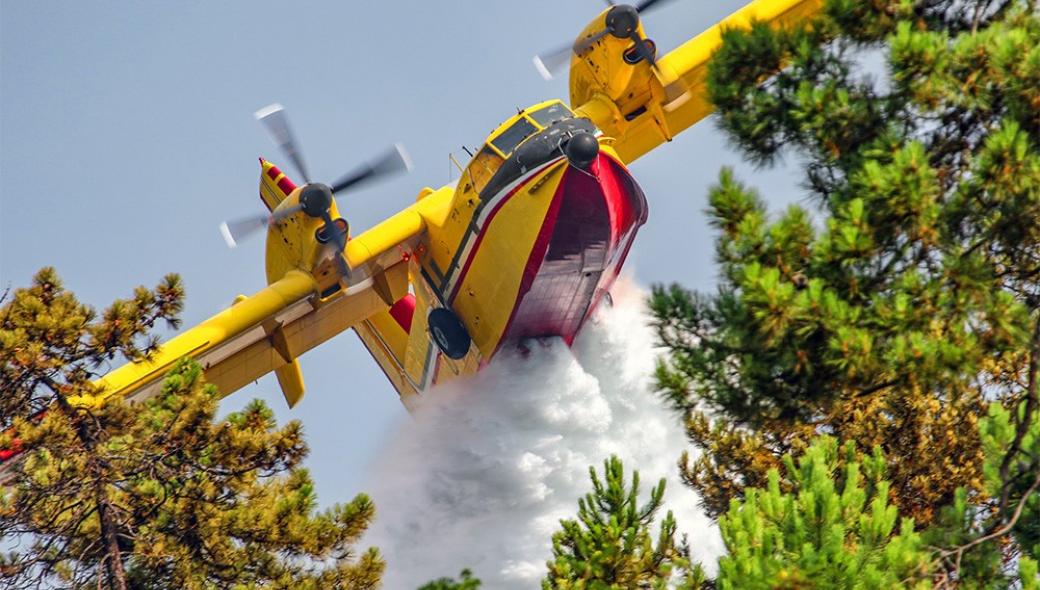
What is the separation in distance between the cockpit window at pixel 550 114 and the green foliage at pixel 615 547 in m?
9.12

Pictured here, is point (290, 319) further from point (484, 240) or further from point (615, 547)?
point (615, 547)

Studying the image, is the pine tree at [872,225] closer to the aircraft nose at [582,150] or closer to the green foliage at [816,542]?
the green foliage at [816,542]

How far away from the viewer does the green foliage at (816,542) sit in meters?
9.70

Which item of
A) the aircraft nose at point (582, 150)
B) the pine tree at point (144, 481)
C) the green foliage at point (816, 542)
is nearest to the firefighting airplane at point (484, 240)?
the aircraft nose at point (582, 150)

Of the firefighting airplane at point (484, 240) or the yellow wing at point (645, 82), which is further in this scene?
the yellow wing at point (645, 82)

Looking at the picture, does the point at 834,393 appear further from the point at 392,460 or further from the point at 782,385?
the point at 392,460

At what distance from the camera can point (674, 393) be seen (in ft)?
34.7

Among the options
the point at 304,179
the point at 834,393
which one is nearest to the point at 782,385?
the point at 834,393

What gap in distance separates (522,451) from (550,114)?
6065 mm

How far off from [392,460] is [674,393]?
1544 centimetres

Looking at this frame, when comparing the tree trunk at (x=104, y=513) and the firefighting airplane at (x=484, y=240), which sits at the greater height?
the firefighting airplane at (x=484, y=240)

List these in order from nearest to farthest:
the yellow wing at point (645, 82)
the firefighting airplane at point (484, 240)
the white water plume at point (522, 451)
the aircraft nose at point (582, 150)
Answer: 1. the aircraft nose at point (582, 150)
2. the firefighting airplane at point (484, 240)
3. the white water plume at point (522, 451)
4. the yellow wing at point (645, 82)

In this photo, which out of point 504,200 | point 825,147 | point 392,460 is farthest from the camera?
point 392,460

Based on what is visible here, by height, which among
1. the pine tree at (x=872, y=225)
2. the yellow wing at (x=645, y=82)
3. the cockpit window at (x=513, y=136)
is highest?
the yellow wing at (x=645, y=82)
